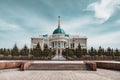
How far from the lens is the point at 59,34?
77562mm

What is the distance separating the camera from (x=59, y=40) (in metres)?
76.1

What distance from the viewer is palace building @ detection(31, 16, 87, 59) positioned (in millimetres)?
77444

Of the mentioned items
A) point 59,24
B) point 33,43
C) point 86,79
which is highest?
point 59,24

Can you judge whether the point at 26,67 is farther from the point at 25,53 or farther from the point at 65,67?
the point at 25,53

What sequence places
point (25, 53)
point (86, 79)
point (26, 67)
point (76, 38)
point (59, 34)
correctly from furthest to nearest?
point (76, 38) < point (59, 34) < point (25, 53) < point (26, 67) < point (86, 79)

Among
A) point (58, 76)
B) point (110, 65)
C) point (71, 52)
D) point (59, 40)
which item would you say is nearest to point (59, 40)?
point (59, 40)

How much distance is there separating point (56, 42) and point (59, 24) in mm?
10835

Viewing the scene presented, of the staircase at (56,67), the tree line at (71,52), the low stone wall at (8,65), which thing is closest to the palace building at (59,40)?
the tree line at (71,52)

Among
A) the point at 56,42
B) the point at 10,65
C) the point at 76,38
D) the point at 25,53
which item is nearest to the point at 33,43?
the point at 56,42

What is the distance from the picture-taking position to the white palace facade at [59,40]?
77438 millimetres

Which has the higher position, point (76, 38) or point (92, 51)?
point (76, 38)

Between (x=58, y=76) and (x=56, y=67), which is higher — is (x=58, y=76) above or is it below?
below

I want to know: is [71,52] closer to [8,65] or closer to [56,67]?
[56,67]

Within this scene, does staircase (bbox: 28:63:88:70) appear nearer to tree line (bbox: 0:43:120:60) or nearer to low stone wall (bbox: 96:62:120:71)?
low stone wall (bbox: 96:62:120:71)
